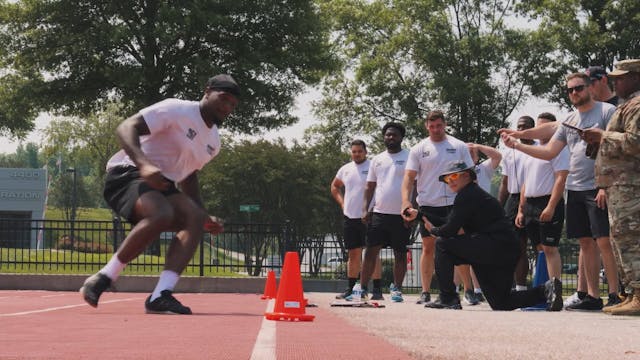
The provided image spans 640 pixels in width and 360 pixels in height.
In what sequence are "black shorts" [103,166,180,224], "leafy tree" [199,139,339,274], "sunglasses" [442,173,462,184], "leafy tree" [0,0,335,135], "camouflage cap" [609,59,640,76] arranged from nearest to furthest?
"black shorts" [103,166,180,224]
"camouflage cap" [609,59,640,76]
"sunglasses" [442,173,462,184]
"leafy tree" [0,0,335,135]
"leafy tree" [199,139,339,274]

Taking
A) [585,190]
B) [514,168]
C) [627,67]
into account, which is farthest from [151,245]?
[627,67]

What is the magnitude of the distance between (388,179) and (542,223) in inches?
81.6

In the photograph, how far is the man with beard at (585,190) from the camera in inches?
348

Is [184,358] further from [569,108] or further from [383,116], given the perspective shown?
[383,116]

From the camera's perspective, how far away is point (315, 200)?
167 ft

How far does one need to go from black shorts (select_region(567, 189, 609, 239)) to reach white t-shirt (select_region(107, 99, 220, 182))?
4.01 meters

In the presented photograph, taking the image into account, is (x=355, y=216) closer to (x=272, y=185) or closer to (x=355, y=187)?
(x=355, y=187)

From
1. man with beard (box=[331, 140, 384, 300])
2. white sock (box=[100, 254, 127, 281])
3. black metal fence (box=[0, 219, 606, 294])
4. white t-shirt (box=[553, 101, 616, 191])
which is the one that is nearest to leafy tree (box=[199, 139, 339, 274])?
black metal fence (box=[0, 219, 606, 294])

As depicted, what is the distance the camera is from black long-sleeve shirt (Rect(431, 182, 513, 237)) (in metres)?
8.56

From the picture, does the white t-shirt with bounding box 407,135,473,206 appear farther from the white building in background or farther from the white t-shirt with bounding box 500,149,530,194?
the white building in background

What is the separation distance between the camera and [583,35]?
3612 cm

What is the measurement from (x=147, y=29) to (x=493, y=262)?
23.8m

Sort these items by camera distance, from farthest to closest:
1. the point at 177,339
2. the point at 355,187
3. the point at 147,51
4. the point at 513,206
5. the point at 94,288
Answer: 1. the point at 147,51
2. the point at 355,187
3. the point at 513,206
4. the point at 94,288
5. the point at 177,339

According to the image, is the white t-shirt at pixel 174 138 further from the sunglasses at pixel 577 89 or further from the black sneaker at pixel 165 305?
the sunglasses at pixel 577 89
